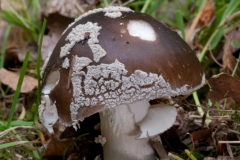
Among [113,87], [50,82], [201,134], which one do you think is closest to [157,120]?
[201,134]

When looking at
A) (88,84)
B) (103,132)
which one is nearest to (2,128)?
(103,132)

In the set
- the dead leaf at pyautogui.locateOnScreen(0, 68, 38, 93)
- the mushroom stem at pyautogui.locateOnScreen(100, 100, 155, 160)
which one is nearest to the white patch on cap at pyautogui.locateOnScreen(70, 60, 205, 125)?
the mushroom stem at pyautogui.locateOnScreen(100, 100, 155, 160)

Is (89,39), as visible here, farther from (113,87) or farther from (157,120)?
(157,120)

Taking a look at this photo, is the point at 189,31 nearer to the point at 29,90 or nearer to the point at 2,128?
the point at 29,90

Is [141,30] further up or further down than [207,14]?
further up

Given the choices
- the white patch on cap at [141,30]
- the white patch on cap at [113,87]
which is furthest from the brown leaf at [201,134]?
the white patch on cap at [141,30]

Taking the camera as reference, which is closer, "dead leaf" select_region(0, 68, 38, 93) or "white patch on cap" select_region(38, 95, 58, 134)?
"white patch on cap" select_region(38, 95, 58, 134)

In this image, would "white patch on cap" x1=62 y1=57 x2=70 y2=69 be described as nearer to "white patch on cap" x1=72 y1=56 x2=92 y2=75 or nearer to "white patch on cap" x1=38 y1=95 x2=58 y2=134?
"white patch on cap" x1=72 y1=56 x2=92 y2=75

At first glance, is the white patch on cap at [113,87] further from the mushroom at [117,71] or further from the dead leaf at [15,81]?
the dead leaf at [15,81]
